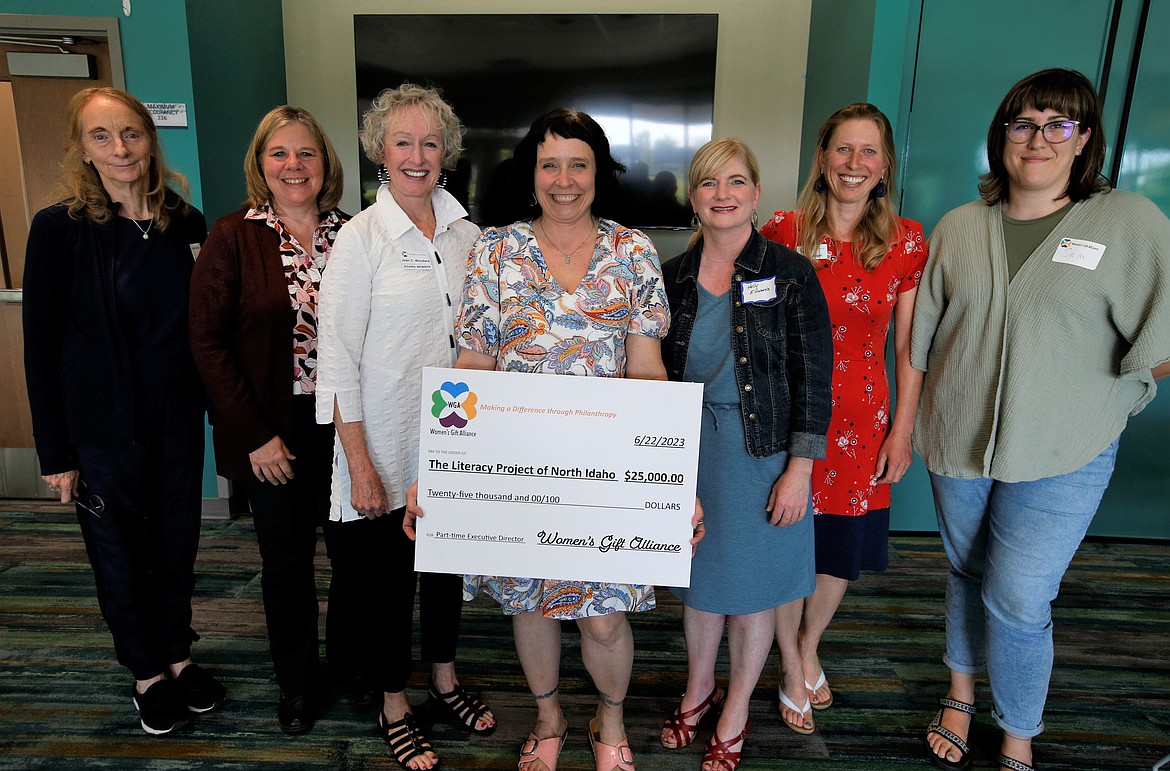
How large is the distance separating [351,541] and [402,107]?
1.19 metres

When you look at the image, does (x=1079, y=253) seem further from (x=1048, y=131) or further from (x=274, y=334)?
(x=274, y=334)

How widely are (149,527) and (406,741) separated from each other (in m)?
1.01

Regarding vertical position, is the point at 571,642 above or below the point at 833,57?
below

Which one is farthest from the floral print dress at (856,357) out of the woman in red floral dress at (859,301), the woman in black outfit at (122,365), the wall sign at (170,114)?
the wall sign at (170,114)

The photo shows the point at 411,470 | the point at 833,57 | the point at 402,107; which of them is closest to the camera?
the point at 402,107

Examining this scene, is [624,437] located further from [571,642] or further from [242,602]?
[242,602]

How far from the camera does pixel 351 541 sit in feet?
6.53

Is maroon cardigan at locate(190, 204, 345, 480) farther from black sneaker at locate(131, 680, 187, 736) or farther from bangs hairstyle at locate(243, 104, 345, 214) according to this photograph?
black sneaker at locate(131, 680, 187, 736)

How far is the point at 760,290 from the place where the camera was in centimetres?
171

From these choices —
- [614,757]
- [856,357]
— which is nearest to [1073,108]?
[856,357]

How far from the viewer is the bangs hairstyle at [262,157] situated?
6.29 feet

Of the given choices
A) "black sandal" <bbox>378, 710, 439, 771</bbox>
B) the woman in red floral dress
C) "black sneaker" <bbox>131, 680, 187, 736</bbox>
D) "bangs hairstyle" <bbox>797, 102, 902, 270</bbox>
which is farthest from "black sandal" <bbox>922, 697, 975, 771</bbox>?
"black sneaker" <bbox>131, 680, 187, 736</bbox>

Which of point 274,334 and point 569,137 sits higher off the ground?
point 569,137

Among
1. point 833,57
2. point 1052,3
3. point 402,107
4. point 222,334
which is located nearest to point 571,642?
point 222,334
